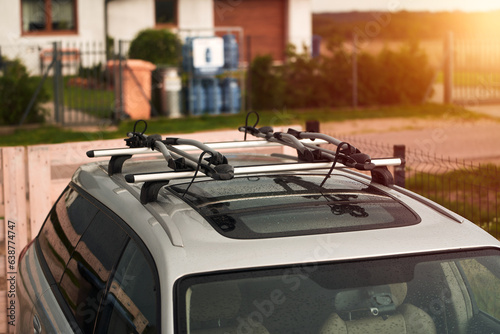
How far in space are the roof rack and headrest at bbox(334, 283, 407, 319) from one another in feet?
1.56

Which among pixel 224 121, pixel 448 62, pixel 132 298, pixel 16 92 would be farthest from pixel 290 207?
pixel 448 62

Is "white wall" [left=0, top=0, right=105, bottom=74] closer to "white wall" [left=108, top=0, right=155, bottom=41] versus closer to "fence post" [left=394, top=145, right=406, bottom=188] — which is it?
"white wall" [left=108, top=0, right=155, bottom=41]

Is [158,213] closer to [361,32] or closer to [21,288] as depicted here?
[21,288]

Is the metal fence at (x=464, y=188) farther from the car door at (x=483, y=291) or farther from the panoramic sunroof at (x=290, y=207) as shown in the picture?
the panoramic sunroof at (x=290, y=207)

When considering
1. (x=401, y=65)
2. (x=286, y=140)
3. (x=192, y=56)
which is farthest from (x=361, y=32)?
(x=286, y=140)

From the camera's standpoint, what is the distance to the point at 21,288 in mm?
3789

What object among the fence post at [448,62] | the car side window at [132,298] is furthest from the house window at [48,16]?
the car side window at [132,298]

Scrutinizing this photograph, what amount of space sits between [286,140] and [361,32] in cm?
2430

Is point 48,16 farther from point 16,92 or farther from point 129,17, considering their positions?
point 16,92

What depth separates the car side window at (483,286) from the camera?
270cm

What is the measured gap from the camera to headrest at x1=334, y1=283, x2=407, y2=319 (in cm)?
255

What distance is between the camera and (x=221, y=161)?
2.69 meters

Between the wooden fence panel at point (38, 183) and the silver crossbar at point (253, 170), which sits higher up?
the silver crossbar at point (253, 170)

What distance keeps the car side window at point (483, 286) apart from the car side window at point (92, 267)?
129 cm
